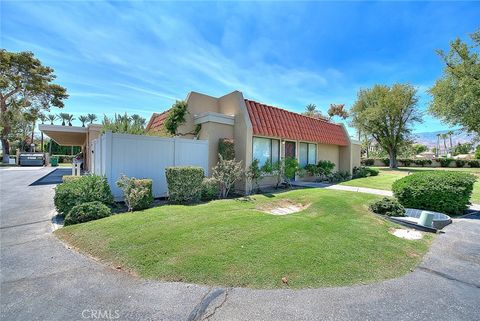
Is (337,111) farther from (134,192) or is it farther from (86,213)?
(86,213)

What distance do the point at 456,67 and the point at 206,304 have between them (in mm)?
25210

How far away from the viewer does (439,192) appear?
7562 mm

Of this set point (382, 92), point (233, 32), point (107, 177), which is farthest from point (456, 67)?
point (107, 177)

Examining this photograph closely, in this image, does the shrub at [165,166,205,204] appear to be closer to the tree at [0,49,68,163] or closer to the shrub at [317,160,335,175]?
the shrub at [317,160,335,175]

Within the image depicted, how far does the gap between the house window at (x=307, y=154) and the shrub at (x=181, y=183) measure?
28.8 ft

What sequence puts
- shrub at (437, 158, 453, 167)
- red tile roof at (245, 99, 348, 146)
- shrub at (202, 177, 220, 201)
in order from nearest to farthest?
shrub at (202, 177, 220, 201), red tile roof at (245, 99, 348, 146), shrub at (437, 158, 453, 167)

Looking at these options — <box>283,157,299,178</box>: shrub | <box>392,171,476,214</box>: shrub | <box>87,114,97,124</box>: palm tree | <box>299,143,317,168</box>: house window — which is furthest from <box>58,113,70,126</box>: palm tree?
<box>392,171,476,214</box>: shrub

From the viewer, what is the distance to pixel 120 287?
3.24 metres

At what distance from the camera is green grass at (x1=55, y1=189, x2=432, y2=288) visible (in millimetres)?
3547

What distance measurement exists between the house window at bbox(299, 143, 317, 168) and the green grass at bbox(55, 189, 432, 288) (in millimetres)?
8494

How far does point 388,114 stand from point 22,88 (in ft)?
167

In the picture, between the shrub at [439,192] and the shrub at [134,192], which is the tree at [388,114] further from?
the shrub at [134,192]

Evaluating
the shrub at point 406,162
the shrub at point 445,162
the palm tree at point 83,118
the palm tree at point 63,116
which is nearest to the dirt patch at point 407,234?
the shrub at point 406,162

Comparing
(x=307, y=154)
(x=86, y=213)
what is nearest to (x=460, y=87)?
(x=307, y=154)
